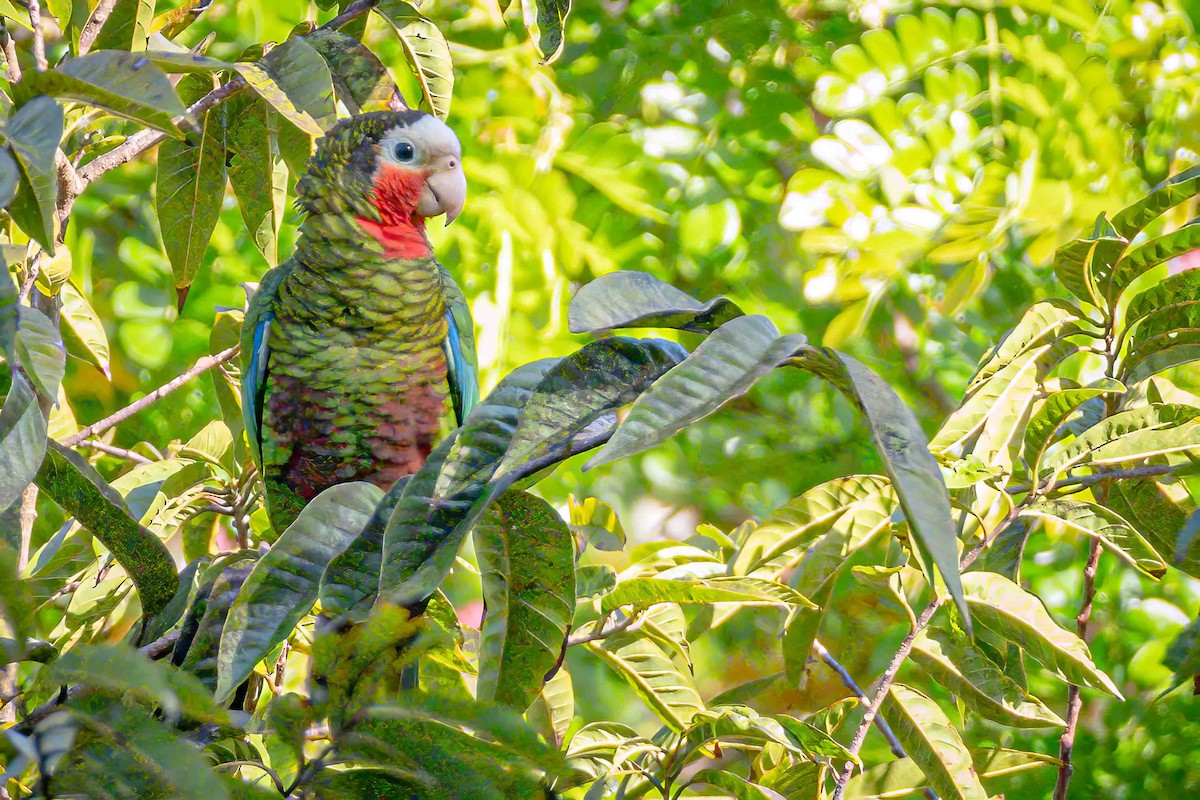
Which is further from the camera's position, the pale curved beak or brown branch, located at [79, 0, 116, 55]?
the pale curved beak

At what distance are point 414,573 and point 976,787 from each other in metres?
0.38

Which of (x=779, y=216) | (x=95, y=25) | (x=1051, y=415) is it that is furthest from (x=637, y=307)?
(x=779, y=216)

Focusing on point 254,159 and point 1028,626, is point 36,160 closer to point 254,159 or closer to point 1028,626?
point 254,159

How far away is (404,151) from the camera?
0.71m

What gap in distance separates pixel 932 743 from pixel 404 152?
1.80ft

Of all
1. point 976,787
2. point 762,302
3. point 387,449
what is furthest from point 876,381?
point 762,302

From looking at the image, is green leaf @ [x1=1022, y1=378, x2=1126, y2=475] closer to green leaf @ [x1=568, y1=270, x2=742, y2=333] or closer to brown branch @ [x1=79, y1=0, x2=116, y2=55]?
green leaf @ [x1=568, y1=270, x2=742, y2=333]

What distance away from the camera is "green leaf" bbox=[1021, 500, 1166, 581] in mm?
478

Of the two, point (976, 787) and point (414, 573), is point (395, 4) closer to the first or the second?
point (414, 573)

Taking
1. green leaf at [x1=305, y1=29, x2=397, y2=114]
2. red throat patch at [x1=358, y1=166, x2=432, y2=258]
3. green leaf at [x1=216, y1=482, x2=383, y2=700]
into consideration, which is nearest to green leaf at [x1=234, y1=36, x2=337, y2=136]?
green leaf at [x1=305, y1=29, x2=397, y2=114]

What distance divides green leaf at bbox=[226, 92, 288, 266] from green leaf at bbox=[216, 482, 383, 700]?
0.29m

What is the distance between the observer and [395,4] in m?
0.54

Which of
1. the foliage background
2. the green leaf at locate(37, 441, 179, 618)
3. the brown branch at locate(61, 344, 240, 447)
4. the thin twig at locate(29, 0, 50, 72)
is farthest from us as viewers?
the foliage background

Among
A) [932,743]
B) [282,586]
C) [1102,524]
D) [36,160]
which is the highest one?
[36,160]
